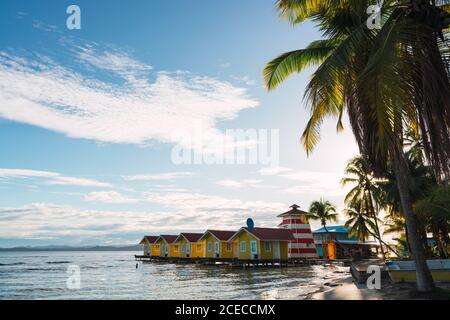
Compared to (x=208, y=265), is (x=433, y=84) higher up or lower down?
higher up

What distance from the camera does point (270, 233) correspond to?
48344 millimetres

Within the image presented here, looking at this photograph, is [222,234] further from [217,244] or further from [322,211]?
[322,211]

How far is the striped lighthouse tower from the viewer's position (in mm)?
52594

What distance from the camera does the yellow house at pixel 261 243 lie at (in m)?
46.9

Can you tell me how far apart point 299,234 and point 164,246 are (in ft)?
83.9

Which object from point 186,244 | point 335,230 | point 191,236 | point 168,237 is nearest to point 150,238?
point 168,237

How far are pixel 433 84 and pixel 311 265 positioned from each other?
152 feet

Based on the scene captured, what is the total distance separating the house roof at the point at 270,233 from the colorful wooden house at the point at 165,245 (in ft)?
55.9

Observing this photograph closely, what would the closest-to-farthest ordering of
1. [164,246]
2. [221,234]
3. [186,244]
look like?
[221,234], [186,244], [164,246]

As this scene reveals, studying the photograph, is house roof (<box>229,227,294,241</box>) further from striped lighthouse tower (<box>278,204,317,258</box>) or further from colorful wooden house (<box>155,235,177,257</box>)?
colorful wooden house (<box>155,235,177,257</box>)

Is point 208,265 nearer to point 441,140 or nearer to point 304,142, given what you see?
point 304,142

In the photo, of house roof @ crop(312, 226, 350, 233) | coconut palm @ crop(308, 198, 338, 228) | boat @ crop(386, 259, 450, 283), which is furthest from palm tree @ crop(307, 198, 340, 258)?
boat @ crop(386, 259, 450, 283)
